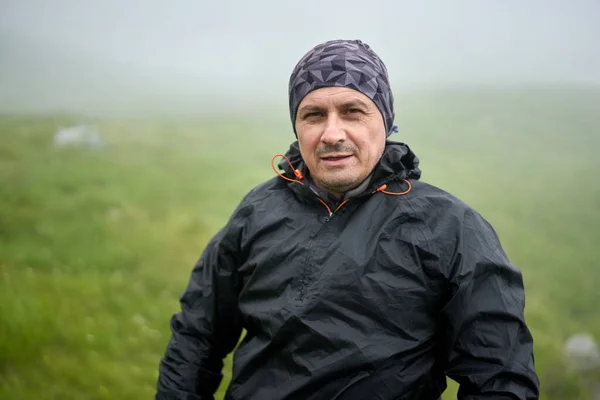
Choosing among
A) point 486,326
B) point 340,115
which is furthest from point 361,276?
point 340,115

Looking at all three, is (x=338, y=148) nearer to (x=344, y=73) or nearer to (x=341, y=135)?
(x=341, y=135)

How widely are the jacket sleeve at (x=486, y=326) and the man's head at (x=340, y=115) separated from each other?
0.35m

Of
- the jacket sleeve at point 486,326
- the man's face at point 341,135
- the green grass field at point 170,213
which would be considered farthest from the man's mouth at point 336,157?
the green grass field at point 170,213

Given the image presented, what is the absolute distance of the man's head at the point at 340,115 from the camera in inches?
52.2

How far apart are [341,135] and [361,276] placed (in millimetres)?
393

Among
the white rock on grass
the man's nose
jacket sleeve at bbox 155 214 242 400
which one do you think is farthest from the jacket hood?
the white rock on grass

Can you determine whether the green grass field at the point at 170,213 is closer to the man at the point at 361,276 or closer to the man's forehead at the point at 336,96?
the man at the point at 361,276

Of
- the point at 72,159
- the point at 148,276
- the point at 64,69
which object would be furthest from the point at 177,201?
the point at 64,69

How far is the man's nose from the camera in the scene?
1.30m

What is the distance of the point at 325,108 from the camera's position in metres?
1.34

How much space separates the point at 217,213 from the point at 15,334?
1.47 metres

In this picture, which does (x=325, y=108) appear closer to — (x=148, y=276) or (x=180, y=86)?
(x=148, y=276)

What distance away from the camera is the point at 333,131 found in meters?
1.31

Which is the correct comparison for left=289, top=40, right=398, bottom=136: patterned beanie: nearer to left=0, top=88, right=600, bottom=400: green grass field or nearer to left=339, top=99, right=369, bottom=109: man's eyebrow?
left=339, top=99, right=369, bottom=109: man's eyebrow
